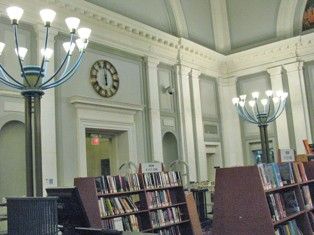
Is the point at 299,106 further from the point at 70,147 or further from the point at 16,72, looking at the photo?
the point at 16,72

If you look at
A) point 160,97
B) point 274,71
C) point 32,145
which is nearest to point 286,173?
point 32,145

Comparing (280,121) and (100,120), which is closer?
(100,120)

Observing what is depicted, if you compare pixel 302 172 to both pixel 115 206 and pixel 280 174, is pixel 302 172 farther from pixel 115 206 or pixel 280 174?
pixel 115 206

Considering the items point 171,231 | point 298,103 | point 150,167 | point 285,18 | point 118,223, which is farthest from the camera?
point 285,18

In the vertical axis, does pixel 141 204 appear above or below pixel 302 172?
below

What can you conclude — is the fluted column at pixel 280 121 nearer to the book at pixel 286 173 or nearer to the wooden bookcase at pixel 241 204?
the book at pixel 286 173

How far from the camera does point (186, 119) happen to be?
37.2 ft

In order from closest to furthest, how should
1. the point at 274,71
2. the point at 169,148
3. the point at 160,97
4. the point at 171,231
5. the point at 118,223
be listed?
the point at 118,223 < the point at 171,231 < the point at 160,97 < the point at 169,148 < the point at 274,71

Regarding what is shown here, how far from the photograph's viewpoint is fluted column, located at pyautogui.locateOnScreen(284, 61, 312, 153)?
11.6 metres

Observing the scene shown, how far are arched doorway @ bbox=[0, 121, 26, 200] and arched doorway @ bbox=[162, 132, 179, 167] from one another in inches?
179

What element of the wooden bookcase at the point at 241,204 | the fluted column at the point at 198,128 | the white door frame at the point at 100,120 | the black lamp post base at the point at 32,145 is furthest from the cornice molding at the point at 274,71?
the black lamp post base at the point at 32,145

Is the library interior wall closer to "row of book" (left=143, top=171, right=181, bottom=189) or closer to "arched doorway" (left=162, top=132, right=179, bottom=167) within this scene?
"arched doorway" (left=162, top=132, right=179, bottom=167)

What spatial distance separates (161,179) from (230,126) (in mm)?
6862

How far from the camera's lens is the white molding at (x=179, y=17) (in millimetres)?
11750
